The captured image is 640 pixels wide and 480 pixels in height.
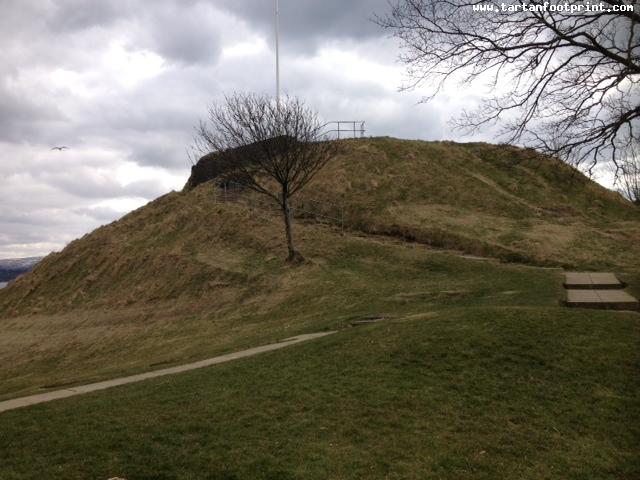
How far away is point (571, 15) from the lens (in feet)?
32.7

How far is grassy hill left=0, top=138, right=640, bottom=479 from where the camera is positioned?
5785mm

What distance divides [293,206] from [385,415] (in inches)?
1038

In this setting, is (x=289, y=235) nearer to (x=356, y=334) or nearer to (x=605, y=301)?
(x=356, y=334)

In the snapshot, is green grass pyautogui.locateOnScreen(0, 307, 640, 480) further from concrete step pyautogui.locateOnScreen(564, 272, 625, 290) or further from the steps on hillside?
concrete step pyautogui.locateOnScreen(564, 272, 625, 290)

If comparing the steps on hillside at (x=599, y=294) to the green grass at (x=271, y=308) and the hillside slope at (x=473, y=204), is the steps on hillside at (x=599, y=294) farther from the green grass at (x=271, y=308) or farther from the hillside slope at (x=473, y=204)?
the hillside slope at (x=473, y=204)

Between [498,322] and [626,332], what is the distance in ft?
6.58

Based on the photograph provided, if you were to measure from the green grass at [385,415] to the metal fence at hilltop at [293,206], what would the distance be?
20436 millimetres

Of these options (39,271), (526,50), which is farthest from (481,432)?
(39,271)

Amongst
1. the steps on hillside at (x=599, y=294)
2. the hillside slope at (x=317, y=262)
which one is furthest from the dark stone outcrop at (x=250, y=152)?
the steps on hillside at (x=599, y=294)

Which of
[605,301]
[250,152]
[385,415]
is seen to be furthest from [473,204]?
[385,415]

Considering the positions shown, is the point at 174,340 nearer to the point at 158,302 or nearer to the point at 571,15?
the point at 158,302

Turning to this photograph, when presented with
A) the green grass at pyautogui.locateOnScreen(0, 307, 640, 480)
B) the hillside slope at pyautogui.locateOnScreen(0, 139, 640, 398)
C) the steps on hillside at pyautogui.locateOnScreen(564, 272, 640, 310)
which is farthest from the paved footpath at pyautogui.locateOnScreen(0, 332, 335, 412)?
the steps on hillside at pyautogui.locateOnScreen(564, 272, 640, 310)

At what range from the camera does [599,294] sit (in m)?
12.5

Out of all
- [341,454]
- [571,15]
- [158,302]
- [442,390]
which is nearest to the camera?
[341,454]
